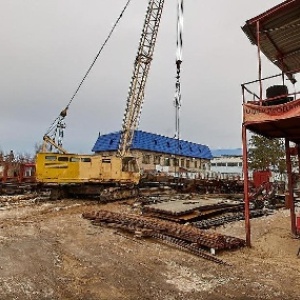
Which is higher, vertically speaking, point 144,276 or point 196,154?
point 196,154

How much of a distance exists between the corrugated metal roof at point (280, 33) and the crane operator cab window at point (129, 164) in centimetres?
1462

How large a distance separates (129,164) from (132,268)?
17.5 m

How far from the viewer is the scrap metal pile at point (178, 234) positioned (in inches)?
394

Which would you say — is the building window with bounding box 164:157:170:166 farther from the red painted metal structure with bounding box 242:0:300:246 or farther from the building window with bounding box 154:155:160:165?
the red painted metal structure with bounding box 242:0:300:246

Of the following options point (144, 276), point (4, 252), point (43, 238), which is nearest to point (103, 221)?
point (43, 238)

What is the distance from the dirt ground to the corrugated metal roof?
20.1ft

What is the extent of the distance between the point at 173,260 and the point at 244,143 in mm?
4359

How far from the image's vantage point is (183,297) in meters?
6.62

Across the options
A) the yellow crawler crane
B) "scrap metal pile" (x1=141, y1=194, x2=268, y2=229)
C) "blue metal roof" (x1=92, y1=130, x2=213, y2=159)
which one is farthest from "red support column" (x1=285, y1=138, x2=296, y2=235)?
"blue metal roof" (x1=92, y1=130, x2=213, y2=159)

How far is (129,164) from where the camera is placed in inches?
1017

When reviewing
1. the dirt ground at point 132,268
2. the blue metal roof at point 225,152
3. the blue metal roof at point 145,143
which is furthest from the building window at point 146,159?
the blue metal roof at point 225,152

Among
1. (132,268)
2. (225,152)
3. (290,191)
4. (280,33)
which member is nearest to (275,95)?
(280,33)

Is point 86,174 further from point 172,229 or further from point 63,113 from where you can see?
point 172,229

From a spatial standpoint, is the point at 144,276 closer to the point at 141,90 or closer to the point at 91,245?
the point at 91,245
